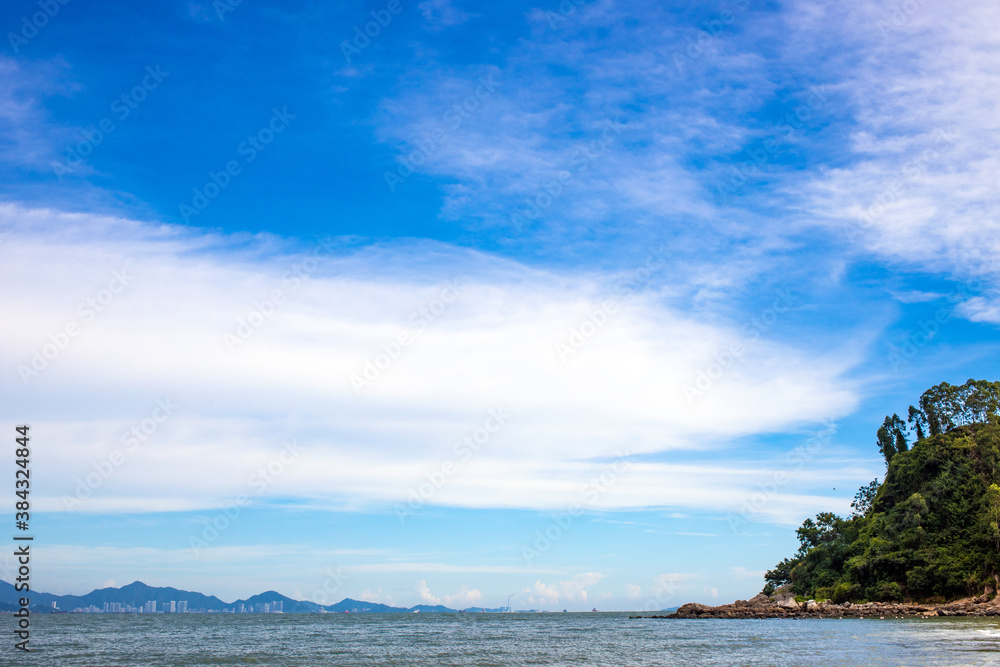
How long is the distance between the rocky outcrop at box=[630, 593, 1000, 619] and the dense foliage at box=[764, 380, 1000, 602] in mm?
2451

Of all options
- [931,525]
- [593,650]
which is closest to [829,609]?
[931,525]

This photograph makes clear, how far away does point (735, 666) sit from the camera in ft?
95.6

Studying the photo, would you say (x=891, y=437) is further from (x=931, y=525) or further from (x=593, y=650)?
(x=593, y=650)

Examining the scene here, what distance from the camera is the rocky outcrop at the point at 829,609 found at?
59750mm

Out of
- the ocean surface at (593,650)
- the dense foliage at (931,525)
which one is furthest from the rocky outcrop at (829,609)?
the ocean surface at (593,650)

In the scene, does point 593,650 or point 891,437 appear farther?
point 891,437

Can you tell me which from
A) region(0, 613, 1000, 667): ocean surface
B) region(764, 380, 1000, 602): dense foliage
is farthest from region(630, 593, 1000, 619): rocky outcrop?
region(0, 613, 1000, 667): ocean surface

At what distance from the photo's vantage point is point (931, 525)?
6925 centimetres

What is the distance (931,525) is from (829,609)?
1358cm

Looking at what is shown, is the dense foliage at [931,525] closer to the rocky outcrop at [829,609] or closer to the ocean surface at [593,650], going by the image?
the rocky outcrop at [829,609]

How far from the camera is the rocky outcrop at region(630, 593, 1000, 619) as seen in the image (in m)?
59.8

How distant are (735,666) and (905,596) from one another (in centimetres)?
5098

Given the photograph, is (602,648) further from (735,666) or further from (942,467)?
(942,467)

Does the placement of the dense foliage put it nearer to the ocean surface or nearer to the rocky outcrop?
the rocky outcrop
